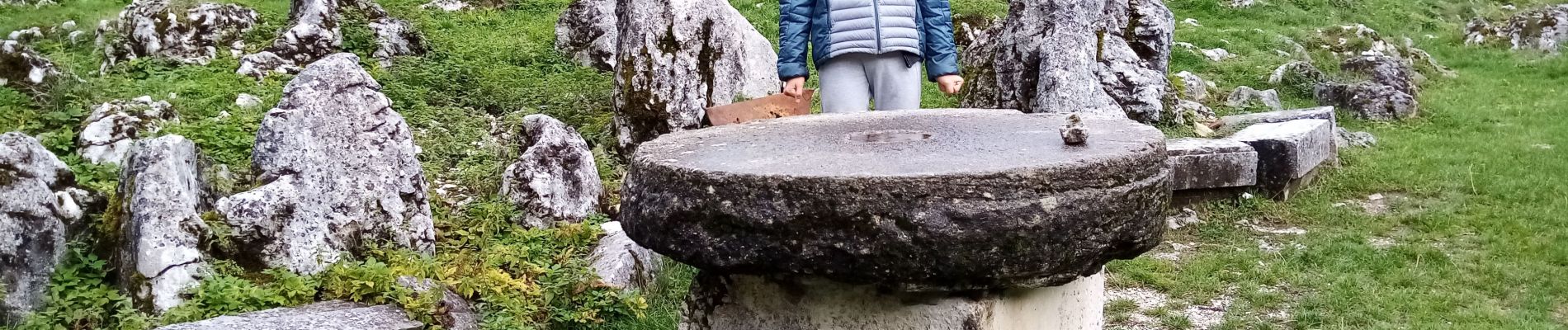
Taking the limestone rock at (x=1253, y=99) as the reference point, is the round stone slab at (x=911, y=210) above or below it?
above

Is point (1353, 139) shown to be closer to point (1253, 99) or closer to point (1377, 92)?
point (1253, 99)

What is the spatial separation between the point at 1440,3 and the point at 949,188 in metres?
15.3

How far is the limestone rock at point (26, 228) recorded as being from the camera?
4.43 metres

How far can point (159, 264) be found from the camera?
4.43m

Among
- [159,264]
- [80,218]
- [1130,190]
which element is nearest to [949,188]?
[1130,190]

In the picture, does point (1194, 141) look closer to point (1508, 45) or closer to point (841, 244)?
point (841, 244)

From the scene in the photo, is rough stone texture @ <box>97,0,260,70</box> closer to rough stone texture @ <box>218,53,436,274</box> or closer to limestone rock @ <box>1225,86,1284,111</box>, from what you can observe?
rough stone texture @ <box>218,53,436,274</box>

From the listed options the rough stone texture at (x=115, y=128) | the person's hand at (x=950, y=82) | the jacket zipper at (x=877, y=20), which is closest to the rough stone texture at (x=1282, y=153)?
the person's hand at (x=950, y=82)

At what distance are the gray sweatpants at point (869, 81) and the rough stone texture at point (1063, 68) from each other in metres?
2.01

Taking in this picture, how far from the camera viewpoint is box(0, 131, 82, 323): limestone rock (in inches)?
174

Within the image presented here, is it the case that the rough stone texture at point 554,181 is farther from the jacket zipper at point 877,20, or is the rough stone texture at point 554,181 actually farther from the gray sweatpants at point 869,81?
the jacket zipper at point 877,20

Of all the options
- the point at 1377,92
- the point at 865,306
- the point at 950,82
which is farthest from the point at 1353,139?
the point at 865,306

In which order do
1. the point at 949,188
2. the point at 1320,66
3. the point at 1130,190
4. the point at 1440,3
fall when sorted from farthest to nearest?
the point at 1440,3, the point at 1320,66, the point at 1130,190, the point at 949,188

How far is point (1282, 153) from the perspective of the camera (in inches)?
264
